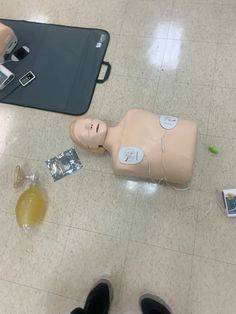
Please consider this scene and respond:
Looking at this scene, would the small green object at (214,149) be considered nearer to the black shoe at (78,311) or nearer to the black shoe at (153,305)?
the black shoe at (153,305)

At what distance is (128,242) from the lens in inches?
50.2

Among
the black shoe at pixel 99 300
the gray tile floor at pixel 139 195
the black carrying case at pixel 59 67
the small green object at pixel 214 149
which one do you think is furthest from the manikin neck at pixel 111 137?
the black shoe at pixel 99 300

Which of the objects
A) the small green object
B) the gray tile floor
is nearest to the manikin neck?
the gray tile floor

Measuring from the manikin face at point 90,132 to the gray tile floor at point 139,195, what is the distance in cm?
18

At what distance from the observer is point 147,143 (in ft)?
3.91

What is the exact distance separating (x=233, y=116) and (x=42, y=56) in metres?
1.03

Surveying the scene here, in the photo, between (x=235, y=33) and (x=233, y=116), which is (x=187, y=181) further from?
(x=235, y=33)

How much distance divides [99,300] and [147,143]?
618mm

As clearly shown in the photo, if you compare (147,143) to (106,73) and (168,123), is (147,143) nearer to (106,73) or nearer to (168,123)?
(168,123)

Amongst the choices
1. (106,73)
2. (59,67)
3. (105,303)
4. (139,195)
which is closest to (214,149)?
(139,195)

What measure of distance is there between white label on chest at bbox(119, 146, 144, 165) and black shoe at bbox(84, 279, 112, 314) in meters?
0.49

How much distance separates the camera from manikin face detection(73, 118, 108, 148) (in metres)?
1.24

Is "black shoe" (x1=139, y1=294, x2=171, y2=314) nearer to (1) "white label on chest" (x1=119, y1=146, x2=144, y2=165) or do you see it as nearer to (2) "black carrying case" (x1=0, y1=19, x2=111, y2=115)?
(1) "white label on chest" (x1=119, y1=146, x2=144, y2=165)

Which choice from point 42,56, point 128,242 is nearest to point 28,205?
point 128,242
